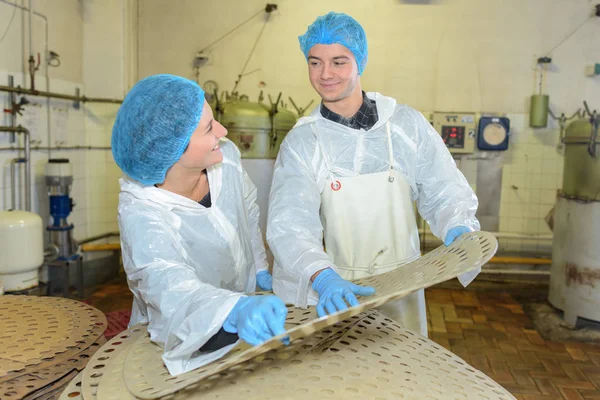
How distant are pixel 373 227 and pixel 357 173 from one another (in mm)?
197

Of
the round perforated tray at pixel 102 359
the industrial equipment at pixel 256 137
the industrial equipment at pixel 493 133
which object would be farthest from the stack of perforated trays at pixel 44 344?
the industrial equipment at pixel 493 133

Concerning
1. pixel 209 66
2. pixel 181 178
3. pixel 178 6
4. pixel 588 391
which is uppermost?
pixel 178 6

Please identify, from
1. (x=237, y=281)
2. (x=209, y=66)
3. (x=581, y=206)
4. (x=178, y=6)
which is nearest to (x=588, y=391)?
(x=581, y=206)

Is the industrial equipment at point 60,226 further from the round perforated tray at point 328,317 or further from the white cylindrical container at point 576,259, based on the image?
the white cylindrical container at point 576,259

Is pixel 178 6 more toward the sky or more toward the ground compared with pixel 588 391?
more toward the sky

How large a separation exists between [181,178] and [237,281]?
1.24 ft

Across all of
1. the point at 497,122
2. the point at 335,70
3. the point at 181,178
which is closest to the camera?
the point at 181,178

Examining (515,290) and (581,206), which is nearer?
(581,206)

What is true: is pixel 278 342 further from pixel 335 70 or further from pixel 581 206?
pixel 581 206

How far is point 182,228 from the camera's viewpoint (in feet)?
4.71

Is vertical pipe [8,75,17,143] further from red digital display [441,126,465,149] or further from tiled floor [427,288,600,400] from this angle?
red digital display [441,126,465,149]

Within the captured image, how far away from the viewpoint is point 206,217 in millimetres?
1491

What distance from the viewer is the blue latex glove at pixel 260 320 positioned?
1061mm

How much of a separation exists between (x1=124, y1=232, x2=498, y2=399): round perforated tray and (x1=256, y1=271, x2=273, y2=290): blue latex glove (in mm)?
417
